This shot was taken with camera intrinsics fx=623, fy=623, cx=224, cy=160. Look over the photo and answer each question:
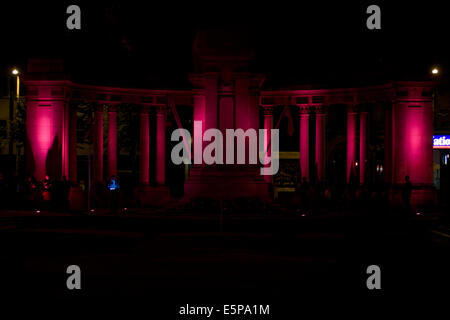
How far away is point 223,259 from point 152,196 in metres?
36.0

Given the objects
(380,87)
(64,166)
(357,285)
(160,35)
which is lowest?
(357,285)

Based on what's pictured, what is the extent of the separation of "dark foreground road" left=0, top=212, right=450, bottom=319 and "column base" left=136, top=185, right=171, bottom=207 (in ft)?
69.2

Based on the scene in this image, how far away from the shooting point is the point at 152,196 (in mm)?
57062

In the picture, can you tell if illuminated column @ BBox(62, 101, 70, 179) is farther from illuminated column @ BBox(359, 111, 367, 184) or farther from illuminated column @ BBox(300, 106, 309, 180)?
illuminated column @ BBox(359, 111, 367, 184)

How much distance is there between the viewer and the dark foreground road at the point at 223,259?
15.6 metres

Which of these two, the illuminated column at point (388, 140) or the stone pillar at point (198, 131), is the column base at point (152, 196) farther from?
the illuminated column at point (388, 140)

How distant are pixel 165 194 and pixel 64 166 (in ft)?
32.2

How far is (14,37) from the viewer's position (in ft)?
180

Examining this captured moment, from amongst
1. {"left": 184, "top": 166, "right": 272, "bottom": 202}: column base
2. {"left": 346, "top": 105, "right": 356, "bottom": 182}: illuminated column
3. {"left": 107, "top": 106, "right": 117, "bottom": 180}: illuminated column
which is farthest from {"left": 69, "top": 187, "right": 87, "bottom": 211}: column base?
{"left": 346, "top": 105, "right": 356, "bottom": 182}: illuminated column

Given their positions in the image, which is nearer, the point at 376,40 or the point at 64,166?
the point at 64,166

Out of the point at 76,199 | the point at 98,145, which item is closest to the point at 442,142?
the point at 98,145
